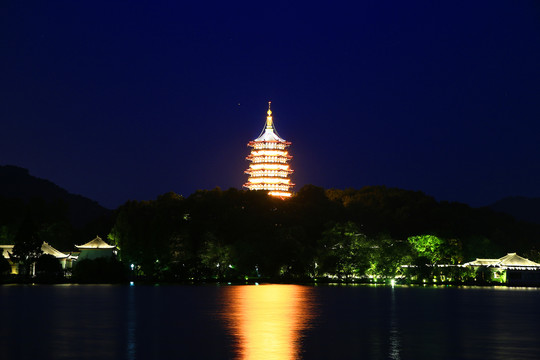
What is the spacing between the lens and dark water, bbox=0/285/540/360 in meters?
21.4

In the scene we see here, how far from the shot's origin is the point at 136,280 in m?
75.2

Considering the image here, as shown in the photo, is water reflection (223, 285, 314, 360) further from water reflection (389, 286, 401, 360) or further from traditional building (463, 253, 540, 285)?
traditional building (463, 253, 540, 285)

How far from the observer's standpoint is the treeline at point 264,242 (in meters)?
73.1

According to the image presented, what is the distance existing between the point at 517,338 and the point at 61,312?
1921 centimetres

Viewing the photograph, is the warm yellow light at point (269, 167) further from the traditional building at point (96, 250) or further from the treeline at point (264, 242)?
the traditional building at point (96, 250)

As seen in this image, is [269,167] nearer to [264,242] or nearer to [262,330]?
[264,242]

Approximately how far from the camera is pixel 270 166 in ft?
393

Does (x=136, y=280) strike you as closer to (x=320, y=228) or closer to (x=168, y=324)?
(x=320, y=228)

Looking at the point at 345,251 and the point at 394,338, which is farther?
the point at 345,251

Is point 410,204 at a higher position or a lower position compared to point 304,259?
higher

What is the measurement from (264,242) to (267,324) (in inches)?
1853

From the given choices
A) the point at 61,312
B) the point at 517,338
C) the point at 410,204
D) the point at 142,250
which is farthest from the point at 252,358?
the point at 410,204

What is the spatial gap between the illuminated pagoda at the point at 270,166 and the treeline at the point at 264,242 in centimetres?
2466

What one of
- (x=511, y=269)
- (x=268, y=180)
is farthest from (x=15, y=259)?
(x=268, y=180)
